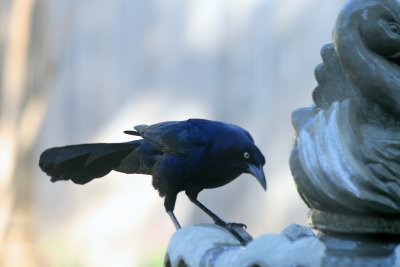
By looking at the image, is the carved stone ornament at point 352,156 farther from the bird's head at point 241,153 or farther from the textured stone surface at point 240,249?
the bird's head at point 241,153

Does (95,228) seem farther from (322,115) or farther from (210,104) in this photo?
(322,115)

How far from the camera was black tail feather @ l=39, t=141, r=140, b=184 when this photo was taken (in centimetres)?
248

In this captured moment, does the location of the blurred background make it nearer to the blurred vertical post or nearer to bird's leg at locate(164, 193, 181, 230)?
the blurred vertical post

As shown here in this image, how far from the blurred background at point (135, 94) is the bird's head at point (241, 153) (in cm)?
331

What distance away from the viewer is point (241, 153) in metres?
2.65

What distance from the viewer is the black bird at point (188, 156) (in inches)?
104

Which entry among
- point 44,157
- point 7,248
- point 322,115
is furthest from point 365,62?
point 7,248

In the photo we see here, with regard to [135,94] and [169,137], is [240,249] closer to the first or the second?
[169,137]

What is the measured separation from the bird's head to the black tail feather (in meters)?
0.27

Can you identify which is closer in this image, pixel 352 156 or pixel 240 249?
pixel 352 156

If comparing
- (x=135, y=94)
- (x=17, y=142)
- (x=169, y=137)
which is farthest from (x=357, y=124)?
(x=135, y=94)

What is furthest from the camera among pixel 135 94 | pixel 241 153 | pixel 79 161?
pixel 135 94

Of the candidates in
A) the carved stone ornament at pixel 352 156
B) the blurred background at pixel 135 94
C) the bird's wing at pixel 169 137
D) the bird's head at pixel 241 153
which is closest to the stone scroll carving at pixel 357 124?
the carved stone ornament at pixel 352 156

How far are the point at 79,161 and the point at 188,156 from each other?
1.19 feet
